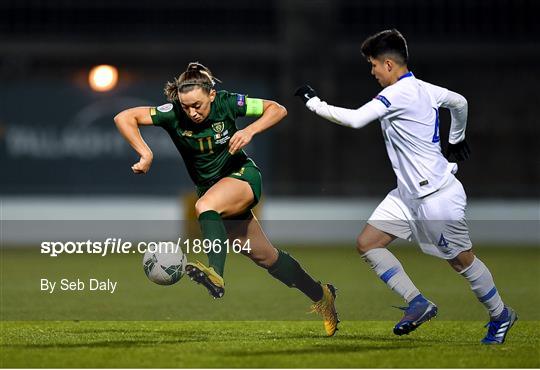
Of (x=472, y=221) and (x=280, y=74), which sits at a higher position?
(x=280, y=74)

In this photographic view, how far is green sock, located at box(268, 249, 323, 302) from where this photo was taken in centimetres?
854

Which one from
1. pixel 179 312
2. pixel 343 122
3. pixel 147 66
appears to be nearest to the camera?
pixel 343 122

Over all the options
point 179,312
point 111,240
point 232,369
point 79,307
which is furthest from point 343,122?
point 111,240

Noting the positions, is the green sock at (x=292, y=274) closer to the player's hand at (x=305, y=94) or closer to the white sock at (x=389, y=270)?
the white sock at (x=389, y=270)

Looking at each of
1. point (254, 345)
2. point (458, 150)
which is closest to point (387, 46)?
point (458, 150)

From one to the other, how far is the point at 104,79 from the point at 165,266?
37.0ft

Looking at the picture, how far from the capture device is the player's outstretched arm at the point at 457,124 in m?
8.16

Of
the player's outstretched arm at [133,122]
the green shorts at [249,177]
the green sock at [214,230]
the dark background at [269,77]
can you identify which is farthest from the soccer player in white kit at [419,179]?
the dark background at [269,77]

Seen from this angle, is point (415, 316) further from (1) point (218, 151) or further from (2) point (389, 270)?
(1) point (218, 151)

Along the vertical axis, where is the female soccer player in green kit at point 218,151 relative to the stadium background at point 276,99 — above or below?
above

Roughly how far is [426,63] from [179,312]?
10.0 metres

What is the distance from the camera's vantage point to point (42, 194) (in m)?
18.5

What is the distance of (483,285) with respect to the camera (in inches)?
311

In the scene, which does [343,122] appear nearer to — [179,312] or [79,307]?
[179,312]
